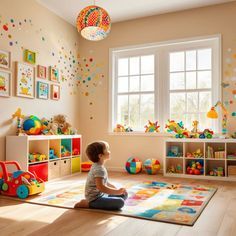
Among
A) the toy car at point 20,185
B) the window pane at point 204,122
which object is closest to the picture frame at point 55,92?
the toy car at point 20,185

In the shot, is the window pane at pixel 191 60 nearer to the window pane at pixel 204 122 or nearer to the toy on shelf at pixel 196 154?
the window pane at pixel 204 122

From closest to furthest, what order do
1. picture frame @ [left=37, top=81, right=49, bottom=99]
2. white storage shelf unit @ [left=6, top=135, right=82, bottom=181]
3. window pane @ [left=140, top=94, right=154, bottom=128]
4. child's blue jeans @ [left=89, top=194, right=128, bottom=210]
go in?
child's blue jeans @ [left=89, top=194, right=128, bottom=210] < white storage shelf unit @ [left=6, top=135, right=82, bottom=181] < picture frame @ [left=37, top=81, right=49, bottom=99] < window pane @ [left=140, top=94, right=154, bottom=128]

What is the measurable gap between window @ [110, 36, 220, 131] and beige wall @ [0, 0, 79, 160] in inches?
30.1

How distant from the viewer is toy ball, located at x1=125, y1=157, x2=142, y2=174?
15.0 feet

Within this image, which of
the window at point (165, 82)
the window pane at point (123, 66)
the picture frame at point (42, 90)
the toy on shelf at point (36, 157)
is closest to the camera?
the toy on shelf at point (36, 157)

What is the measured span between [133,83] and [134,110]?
481 millimetres

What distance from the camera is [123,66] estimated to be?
5219mm

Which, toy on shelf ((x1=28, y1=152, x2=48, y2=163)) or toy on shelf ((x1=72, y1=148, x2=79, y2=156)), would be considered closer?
toy on shelf ((x1=28, y1=152, x2=48, y2=163))

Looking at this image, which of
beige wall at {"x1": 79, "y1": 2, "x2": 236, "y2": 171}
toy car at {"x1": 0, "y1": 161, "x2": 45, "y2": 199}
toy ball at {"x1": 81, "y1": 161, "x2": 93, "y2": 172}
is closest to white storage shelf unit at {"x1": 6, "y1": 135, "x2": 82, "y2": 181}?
toy ball at {"x1": 81, "y1": 161, "x2": 93, "y2": 172}

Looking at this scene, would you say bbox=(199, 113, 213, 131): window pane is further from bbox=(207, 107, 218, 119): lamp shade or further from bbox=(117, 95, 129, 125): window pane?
bbox=(117, 95, 129, 125): window pane

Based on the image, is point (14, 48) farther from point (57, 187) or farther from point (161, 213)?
point (161, 213)

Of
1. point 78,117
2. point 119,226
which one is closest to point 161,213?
point 119,226

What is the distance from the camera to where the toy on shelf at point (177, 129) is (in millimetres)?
4398

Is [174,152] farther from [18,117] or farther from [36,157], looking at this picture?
[18,117]
